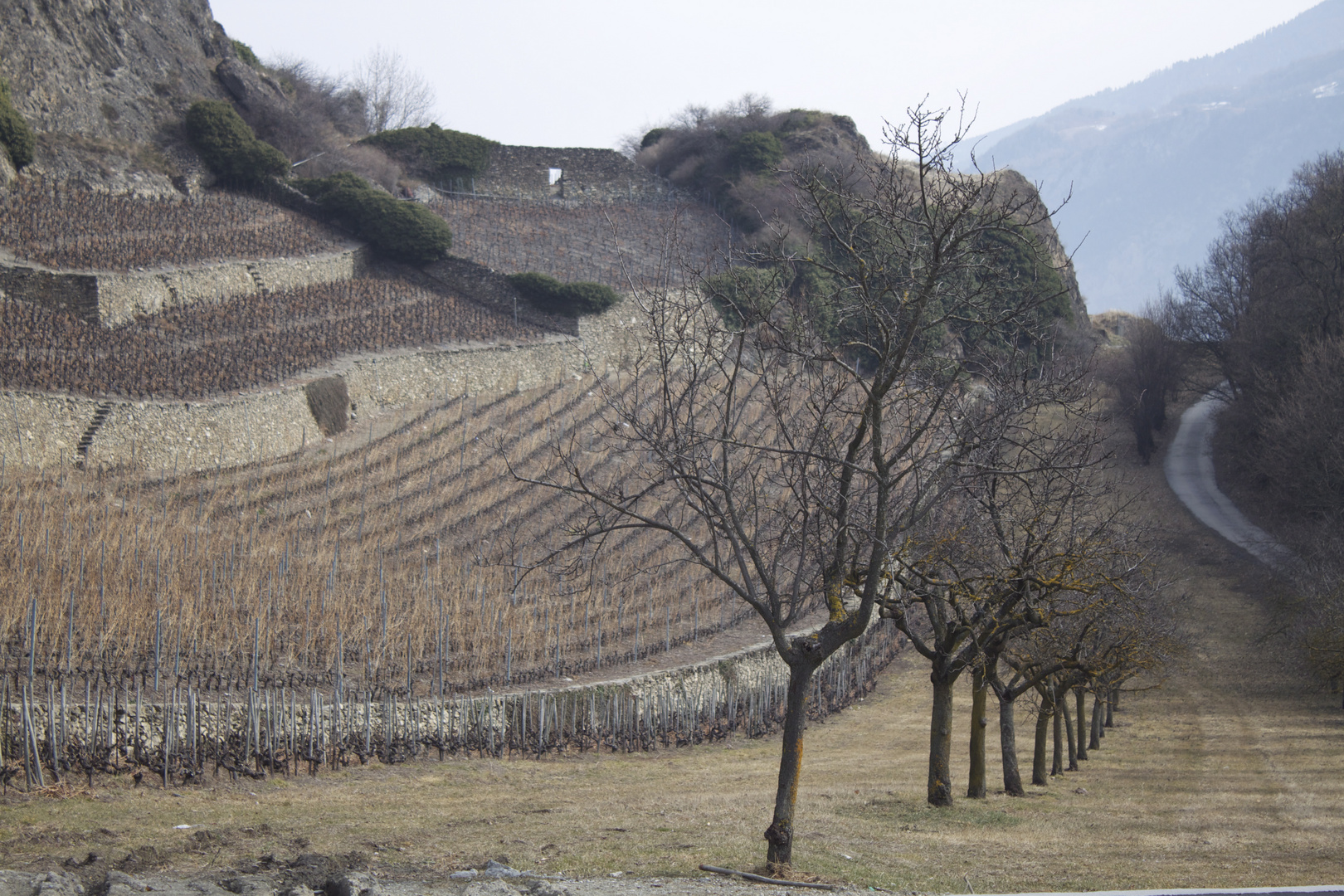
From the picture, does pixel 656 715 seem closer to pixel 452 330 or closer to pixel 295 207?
pixel 452 330

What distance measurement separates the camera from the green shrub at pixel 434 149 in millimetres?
41562

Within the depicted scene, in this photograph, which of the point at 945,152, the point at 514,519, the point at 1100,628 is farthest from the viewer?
the point at 514,519

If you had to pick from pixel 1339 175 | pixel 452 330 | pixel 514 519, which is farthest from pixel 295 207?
pixel 1339 175

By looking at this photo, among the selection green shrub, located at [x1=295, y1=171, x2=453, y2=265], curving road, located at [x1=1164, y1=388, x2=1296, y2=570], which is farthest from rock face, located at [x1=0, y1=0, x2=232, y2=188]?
curving road, located at [x1=1164, y1=388, x2=1296, y2=570]

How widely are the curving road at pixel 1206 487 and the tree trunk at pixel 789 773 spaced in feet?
67.9

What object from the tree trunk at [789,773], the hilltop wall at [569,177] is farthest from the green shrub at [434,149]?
the tree trunk at [789,773]

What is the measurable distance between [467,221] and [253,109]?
8.28 meters

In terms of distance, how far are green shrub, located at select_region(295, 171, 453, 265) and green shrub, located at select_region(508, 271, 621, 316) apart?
9.40 ft

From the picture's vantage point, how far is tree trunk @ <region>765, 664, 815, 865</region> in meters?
6.92

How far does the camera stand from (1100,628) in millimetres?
12844

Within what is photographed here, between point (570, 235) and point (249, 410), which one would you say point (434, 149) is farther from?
point (249, 410)

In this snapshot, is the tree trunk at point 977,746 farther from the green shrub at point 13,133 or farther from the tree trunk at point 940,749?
the green shrub at point 13,133

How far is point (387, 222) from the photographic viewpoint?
108ft

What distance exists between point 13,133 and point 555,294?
1501cm
